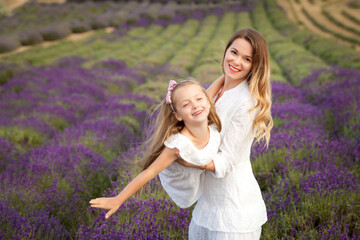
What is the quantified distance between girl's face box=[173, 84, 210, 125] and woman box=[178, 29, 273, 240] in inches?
7.4

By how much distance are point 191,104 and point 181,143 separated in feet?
0.63

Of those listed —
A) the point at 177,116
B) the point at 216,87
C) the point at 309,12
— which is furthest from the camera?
the point at 309,12

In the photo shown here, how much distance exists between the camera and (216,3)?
2580 cm

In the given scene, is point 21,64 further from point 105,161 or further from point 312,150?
point 312,150

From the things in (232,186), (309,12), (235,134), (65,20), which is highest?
(309,12)

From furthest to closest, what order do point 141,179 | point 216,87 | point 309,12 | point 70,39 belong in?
point 309,12, point 70,39, point 216,87, point 141,179

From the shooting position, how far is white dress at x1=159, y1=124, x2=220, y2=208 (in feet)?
4.54

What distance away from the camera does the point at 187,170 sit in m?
1.47

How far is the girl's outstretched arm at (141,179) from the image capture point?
4.46 feet

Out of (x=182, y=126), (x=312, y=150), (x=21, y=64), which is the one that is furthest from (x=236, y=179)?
(x=21, y=64)

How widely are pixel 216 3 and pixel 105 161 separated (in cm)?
2469

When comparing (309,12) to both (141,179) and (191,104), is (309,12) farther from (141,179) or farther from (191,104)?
(141,179)

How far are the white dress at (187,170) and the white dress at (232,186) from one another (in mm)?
60

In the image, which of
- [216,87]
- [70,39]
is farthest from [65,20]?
[216,87]
